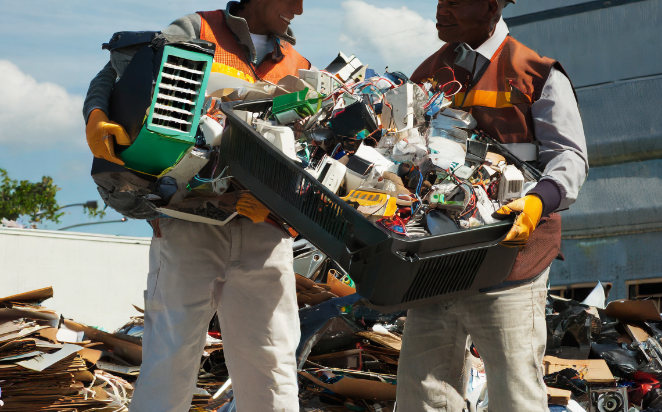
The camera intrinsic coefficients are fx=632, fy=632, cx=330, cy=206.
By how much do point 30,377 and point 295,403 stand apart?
1.71 m

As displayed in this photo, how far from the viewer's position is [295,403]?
239 centimetres

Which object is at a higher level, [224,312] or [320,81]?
[320,81]

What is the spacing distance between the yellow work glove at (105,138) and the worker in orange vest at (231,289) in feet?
0.80

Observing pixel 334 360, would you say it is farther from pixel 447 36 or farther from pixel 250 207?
pixel 447 36

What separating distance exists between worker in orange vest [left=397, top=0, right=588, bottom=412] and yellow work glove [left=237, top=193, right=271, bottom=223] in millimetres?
659

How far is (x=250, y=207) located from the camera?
2.25 m

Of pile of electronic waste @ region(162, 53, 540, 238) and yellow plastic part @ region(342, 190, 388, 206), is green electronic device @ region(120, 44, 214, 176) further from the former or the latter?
yellow plastic part @ region(342, 190, 388, 206)

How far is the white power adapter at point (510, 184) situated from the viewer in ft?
6.95

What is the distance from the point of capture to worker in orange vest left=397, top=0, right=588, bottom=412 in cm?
208

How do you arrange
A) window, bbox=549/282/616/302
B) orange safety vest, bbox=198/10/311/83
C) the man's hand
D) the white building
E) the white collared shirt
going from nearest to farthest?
the white collared shirt
orange safety vest, bbox=198/10/311/83
the man's hand
window, bbox=549/282/616/302
the white building

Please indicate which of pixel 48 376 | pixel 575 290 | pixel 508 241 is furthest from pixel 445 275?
pixel 575 290

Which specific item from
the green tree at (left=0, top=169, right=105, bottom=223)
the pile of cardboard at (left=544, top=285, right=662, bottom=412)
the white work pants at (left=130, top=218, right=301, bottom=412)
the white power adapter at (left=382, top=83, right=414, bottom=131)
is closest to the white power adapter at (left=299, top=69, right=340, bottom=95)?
the white power adapter at (left=382, top=83, right=414, bottom=131)

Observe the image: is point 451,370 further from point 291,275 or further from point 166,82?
point 166,82

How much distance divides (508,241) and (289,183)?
27.8 inches
